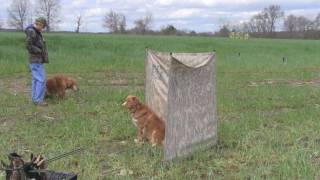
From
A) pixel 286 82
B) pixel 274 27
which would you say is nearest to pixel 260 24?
pixel 274 27

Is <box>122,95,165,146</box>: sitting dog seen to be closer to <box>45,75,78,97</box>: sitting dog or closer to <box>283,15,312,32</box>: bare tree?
<box>45,75,78,97</box>: sitting dog

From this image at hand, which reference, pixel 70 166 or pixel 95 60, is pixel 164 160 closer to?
pixel 70 166

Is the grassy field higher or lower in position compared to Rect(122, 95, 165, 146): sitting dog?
lower

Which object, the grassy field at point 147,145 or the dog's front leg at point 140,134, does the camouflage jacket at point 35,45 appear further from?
the dog's front leg at point 140,134

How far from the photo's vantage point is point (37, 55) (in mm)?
11180

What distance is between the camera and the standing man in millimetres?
11055

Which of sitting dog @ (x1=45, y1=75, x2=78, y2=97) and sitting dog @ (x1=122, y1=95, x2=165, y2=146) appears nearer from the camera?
sitting dog @ (x1=122, y1=95, x2=165, y2=146)

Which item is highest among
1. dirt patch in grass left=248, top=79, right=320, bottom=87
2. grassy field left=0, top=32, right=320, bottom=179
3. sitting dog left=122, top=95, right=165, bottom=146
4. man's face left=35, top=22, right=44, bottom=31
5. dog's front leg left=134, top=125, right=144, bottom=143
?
man's face left=35, top=22, right=44, bottom=31

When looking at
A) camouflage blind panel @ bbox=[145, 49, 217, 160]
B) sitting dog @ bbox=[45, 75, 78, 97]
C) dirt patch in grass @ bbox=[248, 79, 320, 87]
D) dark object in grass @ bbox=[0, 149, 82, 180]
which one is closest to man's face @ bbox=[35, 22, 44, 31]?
sitting dog @ bbox=[45, 75, 78, 97]

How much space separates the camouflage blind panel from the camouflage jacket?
11.8 ft

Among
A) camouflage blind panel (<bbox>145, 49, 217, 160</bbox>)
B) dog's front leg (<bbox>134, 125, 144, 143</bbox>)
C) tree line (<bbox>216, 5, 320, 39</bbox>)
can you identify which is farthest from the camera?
tree line (<bbox>216, 5, 320, 39</bbox>)

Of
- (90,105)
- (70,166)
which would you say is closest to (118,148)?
(70,166)

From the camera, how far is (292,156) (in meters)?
6.85

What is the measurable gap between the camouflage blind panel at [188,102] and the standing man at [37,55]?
3583 millimetres
